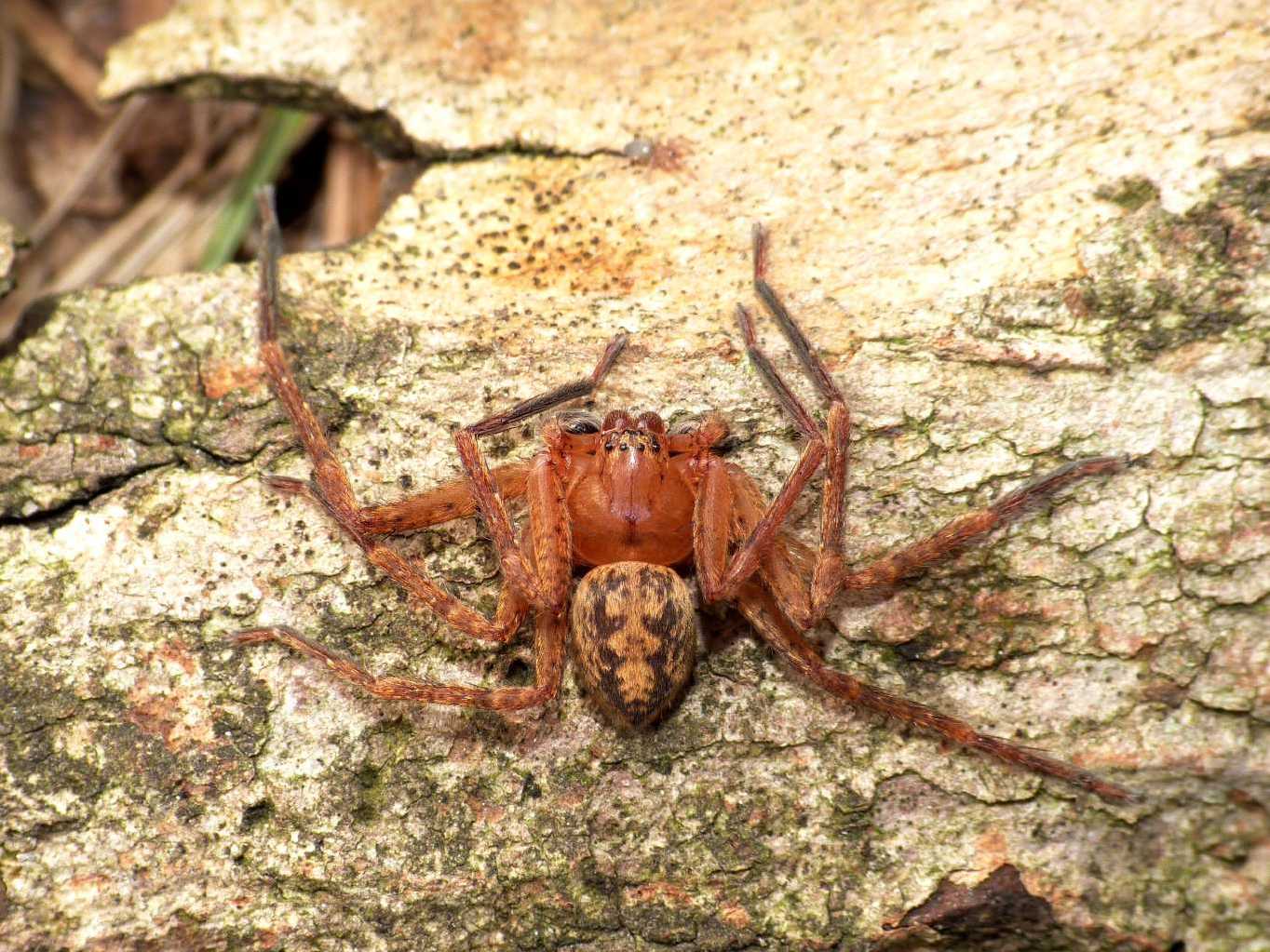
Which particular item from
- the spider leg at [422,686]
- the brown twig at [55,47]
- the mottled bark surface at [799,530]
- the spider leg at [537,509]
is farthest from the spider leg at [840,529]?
the brown twig at [55,47]

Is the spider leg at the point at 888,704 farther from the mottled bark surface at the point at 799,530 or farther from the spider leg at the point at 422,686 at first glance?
the spider leg at the point at 422,686

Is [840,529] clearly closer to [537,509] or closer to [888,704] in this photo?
[888,704]

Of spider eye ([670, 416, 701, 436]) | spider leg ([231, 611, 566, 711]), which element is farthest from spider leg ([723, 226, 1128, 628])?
spider leg ([231, 611, 566, 711])

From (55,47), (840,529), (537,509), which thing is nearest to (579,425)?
(537,509)

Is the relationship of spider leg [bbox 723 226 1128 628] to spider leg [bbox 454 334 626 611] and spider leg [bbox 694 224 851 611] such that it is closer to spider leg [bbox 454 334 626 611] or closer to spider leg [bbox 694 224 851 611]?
spider leg [bbox 694 224 851 611]

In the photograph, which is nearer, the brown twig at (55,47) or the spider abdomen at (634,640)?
the spider abdomen at (634,640)

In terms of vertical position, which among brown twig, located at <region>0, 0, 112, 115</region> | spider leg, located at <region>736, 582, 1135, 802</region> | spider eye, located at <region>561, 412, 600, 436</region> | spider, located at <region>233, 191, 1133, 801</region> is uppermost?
brown twig, located at <region>0, 0, 112, 115</region>

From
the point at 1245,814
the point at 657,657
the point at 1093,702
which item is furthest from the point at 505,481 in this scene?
the point at 1245,814
